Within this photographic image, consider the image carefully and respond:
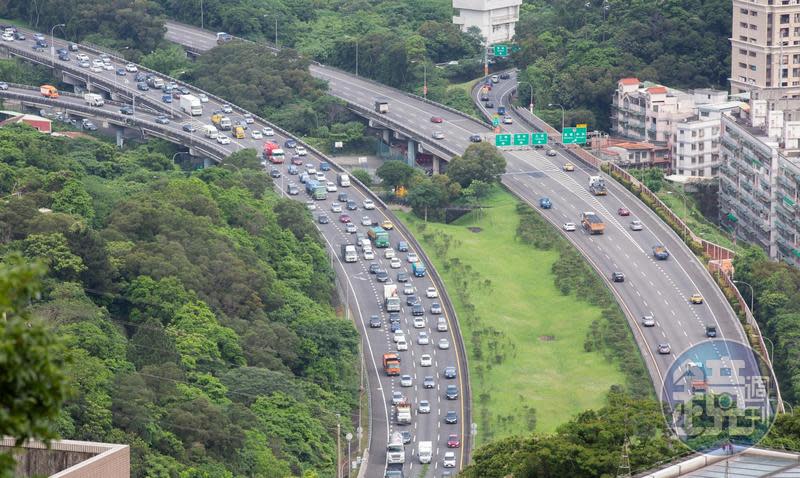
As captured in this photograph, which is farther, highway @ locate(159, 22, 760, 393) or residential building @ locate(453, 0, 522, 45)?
residential building @ locate(453, 0, 522, 45)

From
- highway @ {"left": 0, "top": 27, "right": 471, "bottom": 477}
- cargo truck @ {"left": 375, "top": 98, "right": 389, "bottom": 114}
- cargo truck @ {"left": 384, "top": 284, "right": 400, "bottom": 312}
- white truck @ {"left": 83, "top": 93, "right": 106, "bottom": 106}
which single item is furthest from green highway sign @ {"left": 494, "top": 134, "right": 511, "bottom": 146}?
white truck @ {"left": 83, "top": 93, "right": 106, "bottom": 106}

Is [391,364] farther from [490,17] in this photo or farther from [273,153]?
[490,17]

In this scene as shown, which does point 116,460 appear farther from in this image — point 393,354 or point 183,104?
point 183,104

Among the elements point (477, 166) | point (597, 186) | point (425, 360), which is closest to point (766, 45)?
point (597, 186)

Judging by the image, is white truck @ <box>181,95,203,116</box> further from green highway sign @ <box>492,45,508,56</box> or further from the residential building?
the residential building

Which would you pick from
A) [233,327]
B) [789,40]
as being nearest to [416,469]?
[233,327]
